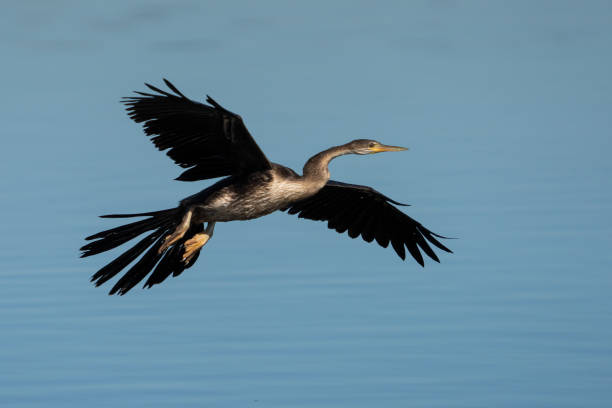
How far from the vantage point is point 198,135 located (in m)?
8.92

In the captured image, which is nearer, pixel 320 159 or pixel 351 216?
pixel 320 159

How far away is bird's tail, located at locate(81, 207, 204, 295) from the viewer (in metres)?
9.02

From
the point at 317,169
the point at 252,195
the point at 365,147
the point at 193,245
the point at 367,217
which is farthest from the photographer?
the point at 367,217

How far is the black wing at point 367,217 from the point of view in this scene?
10.6 meters

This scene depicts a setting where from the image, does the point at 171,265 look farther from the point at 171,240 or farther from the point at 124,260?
the point at 171,240

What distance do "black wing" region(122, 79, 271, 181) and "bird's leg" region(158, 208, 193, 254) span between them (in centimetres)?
41

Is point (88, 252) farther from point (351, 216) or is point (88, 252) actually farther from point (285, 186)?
point (351, 216)

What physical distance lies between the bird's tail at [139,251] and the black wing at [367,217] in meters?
1.61

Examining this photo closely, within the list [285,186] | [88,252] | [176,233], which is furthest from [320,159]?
[88,252]

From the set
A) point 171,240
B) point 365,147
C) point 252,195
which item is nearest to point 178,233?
point 171,240

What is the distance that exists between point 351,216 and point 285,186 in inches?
69.3

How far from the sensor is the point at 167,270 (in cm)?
930

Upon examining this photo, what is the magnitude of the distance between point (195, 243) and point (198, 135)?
843 millimetres

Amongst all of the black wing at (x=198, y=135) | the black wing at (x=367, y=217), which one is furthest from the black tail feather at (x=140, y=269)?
the black wing at (x=367, y=217)
